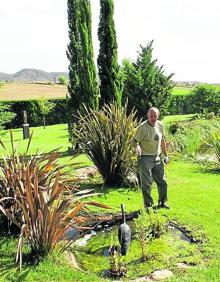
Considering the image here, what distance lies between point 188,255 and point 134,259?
0.73m

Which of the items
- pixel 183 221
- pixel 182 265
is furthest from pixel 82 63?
pixel 182 265

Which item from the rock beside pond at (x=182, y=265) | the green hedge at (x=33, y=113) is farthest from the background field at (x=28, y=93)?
the rock beside pond at (x=182, y=265)

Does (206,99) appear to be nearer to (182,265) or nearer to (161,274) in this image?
(182,265)

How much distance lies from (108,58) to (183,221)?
28.9ft

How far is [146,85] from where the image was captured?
15.4 m

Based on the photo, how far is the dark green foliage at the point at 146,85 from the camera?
609 inches

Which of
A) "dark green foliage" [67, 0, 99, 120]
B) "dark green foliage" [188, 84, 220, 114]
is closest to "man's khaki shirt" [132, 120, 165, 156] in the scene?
"dark green foliage" [67, 0, 99, 120]

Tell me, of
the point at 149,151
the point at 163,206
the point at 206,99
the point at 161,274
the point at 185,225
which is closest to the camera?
the point at 161,274

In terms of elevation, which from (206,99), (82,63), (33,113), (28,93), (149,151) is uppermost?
(82,63)

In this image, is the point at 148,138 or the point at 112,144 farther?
the point at 112,144

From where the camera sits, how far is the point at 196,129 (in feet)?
52.3

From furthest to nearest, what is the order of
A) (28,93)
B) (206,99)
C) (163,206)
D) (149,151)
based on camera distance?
(28,93) < (206,99) < (163,206) < (149,151)

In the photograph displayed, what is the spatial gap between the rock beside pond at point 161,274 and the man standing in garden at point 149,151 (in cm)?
241

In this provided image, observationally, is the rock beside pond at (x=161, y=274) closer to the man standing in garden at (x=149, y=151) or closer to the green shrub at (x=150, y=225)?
the green shrub at (x=150, y=225)
